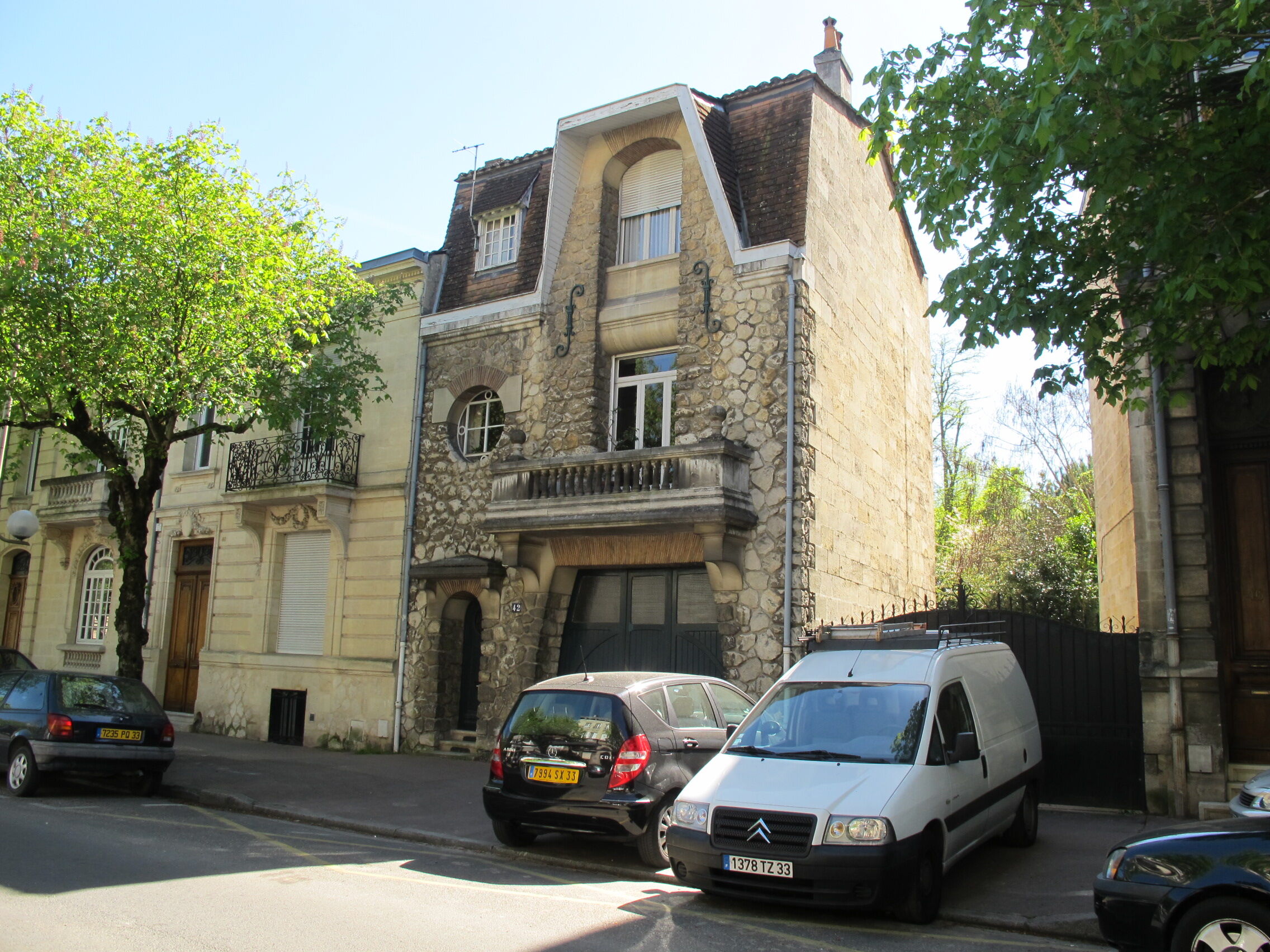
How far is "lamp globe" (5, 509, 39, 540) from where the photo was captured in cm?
1914

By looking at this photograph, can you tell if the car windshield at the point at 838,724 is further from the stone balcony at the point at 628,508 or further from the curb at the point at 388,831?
the stone balcony at the point at 628,508

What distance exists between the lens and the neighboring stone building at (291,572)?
17.6 metres

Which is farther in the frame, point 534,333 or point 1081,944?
point 534,333

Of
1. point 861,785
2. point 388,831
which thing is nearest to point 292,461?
point 388,831

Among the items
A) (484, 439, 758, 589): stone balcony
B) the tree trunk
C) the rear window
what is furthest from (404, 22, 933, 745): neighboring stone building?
the rear window

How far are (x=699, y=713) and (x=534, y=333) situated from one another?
29.3 ft

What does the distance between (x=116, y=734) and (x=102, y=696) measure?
630 mm

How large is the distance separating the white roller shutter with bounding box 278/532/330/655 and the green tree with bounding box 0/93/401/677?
4.18 metres

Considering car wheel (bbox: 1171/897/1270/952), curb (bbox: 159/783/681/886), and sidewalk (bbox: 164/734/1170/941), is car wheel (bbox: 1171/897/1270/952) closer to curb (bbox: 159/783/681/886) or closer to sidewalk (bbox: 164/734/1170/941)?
sidewalk (bbox: 164/734/1170/941)

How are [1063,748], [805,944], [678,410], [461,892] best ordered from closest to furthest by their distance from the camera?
[805,944]
[461,892]
[1063,748]
[678,410]

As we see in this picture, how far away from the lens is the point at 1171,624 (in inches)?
410

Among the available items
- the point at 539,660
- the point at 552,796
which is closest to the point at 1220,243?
the point at 552,796

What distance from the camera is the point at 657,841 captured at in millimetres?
8234

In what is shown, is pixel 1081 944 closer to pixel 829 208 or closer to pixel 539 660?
pixel 539 660
